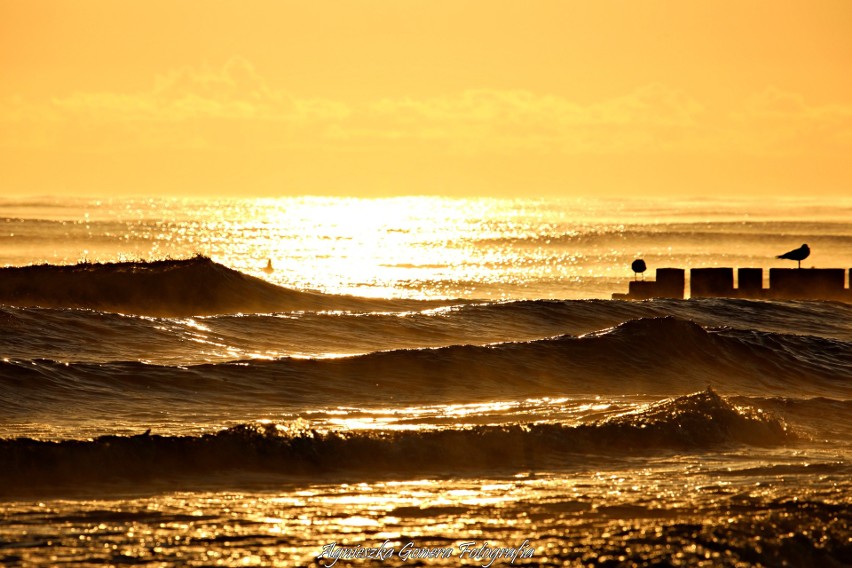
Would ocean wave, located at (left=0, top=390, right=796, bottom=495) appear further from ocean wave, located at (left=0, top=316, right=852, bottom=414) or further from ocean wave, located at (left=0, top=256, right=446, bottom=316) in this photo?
ocean wave, located at (left=0, top=256, right=446, bottom=316)

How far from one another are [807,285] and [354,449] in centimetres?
2236

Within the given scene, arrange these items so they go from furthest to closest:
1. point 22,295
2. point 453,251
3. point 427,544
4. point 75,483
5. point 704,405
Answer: point 453,251 → point 22,295 → point 704,405 → point 75,483 → point 427,544

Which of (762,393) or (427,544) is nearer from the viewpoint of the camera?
(427,544)

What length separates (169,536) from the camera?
8477 mm

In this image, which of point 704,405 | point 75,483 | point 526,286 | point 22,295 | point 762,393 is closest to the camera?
point 75,483

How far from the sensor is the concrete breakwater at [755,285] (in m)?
30.9

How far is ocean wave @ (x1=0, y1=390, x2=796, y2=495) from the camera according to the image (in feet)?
35.1

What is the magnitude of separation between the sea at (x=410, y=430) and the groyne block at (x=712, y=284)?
9.81 feet

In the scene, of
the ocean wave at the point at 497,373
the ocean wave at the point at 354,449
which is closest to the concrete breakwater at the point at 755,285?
the ocean wave at the point at 497,373

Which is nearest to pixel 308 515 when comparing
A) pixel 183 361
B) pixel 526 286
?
pixel 183 361

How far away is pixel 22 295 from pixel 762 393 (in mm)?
17622

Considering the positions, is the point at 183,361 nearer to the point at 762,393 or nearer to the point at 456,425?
the point at 456,425

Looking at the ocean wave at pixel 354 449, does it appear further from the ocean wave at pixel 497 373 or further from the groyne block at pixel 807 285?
the groyne block at pixel 807 285

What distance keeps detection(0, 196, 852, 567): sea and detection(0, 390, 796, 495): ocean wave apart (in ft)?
0.09
